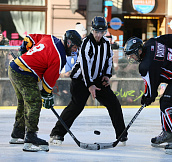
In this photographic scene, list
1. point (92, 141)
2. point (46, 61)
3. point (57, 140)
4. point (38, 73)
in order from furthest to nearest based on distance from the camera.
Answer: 1. point (92, 141)
2. point (57, 140)
3. point (38, 73)
4. point (46, 61)

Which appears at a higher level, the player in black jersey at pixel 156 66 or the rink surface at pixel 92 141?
the player in black jersey at pixel 156 66

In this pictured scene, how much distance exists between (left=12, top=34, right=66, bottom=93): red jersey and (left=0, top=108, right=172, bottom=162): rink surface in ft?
2.21

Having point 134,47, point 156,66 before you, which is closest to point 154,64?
point 156,66

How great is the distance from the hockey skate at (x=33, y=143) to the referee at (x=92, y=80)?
1.48 ft

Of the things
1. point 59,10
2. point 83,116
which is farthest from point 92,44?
point 59,10

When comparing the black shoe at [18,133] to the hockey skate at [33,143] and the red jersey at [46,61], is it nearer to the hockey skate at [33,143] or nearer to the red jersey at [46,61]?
the hockey skate at [33,143]

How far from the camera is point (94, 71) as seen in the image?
526cm

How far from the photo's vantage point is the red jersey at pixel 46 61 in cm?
455

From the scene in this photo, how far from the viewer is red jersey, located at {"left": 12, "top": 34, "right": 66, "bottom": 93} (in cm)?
455

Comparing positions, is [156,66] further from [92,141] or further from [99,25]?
[92,141]

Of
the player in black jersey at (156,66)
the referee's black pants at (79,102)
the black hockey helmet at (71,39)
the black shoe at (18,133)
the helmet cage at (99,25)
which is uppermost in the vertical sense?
the helmet cage at (99,25)

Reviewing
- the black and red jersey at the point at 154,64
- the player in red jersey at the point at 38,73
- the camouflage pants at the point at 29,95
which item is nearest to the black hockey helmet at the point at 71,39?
the player in red jersey at the point at 38,73

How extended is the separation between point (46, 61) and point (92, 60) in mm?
709

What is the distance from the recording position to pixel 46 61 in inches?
181
